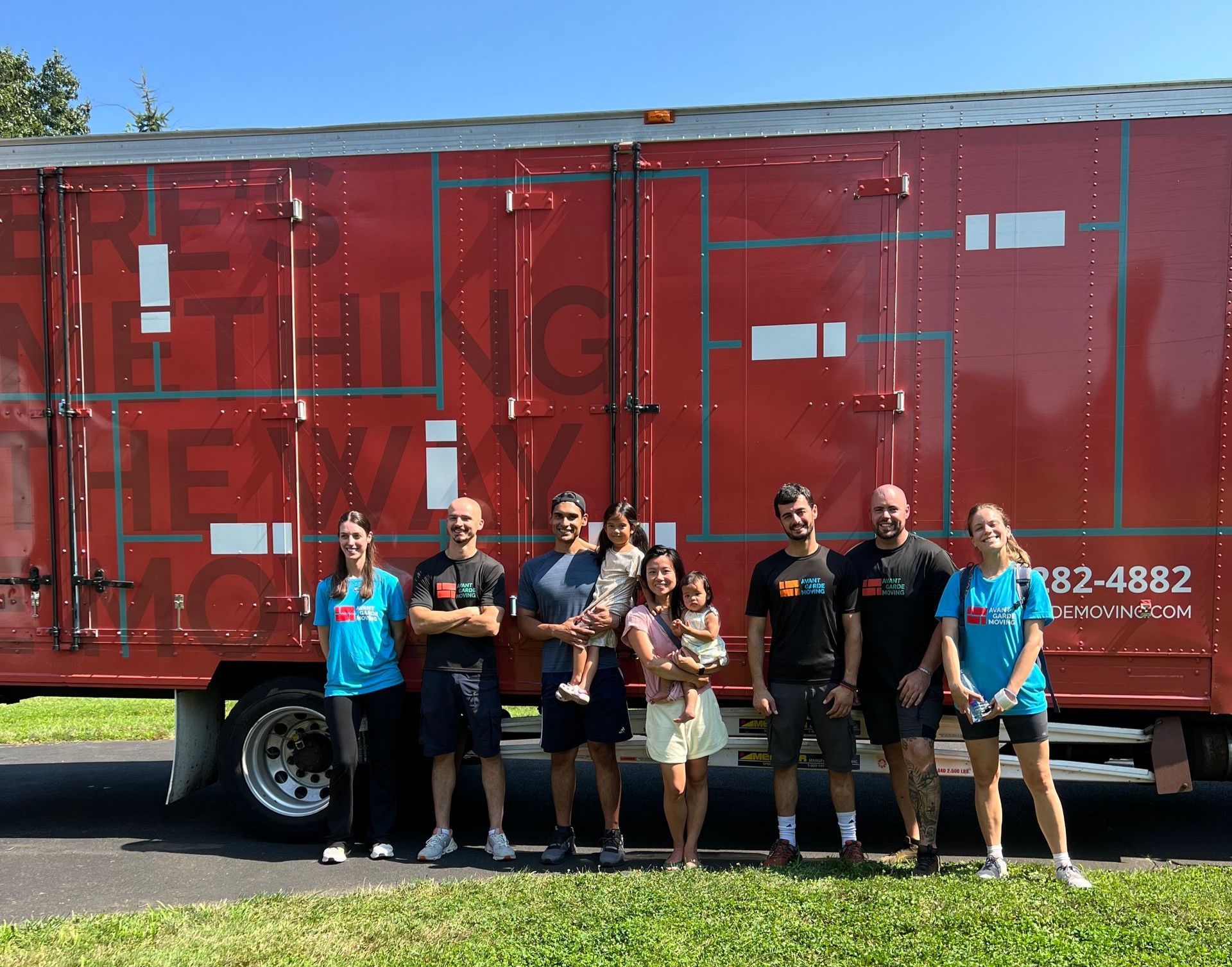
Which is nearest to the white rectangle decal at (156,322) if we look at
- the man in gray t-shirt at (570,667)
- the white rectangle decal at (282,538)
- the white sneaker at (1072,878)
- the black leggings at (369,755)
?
the white rectangle decal at (282,538)

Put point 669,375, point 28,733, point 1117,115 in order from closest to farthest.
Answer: point 1117,115 < point 669,375 < point 28,733

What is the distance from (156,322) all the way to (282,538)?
1.45 m

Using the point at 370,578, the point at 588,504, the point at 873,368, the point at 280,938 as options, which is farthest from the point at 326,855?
the point at 873,368

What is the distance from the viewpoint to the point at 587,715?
14.6 ft

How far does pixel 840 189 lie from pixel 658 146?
1.00 m

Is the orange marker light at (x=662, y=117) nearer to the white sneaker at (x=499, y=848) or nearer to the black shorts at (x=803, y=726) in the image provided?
the black shorts at (x=803, y=726)

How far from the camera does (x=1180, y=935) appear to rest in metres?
3.31

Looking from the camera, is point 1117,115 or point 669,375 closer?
point 1117,115

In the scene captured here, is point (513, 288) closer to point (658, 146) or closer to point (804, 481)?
point (658, 146)

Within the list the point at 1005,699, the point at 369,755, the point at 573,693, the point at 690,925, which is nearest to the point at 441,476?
the point at 573,693

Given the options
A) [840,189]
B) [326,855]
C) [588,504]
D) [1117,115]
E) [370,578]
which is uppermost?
[1117,115]

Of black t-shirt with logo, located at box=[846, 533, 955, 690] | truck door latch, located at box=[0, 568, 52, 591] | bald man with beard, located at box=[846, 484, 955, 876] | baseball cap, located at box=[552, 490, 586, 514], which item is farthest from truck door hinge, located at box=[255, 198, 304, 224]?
black t-shirt with logo, located at box=[846, 533, 955, 690]

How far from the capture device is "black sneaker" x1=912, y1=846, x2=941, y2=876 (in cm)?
404

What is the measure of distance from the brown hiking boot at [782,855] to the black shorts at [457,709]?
5.14 feet
